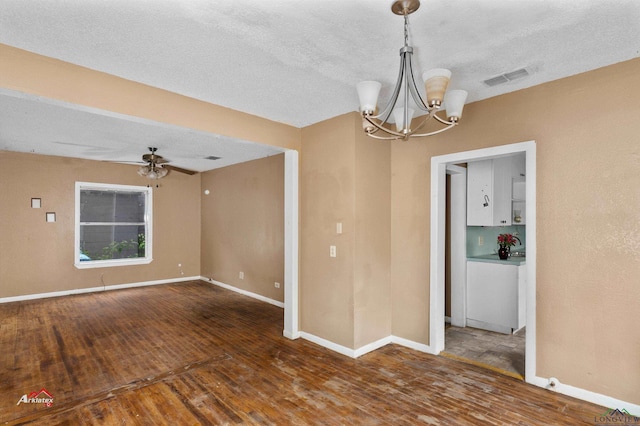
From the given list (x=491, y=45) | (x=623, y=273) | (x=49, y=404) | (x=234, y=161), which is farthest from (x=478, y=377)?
(x=234, y=161)

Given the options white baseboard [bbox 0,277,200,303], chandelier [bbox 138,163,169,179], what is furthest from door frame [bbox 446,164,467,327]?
white baseboard [bbox 0,277,200,303]

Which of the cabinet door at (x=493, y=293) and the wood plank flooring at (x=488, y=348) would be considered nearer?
the wood plank flooring at (x=488, y=348)

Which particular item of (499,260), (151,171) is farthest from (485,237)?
(151,171)

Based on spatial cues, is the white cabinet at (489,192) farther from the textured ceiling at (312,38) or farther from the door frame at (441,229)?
the textured ceiling at (312,38)

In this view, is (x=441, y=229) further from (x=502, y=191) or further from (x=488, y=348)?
(x=502, y=191)

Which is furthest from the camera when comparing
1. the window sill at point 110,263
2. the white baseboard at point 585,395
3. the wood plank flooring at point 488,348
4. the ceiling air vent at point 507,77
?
the window sill at point 110,263

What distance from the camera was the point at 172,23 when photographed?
1962 millimetres

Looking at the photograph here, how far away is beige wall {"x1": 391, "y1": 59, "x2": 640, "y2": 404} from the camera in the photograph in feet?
8.14

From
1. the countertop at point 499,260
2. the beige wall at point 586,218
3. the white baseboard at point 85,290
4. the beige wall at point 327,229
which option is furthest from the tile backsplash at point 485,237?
the white baseboard at point 85,290

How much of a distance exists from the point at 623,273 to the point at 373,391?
2.11 m

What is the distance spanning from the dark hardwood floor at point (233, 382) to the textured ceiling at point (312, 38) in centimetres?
259

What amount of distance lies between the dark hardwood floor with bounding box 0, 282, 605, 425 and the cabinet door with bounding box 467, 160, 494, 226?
6.40 ft

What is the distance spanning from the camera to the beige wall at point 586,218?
2482 mm

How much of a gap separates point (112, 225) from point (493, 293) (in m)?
7.20
